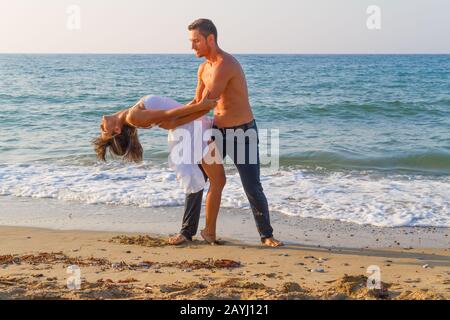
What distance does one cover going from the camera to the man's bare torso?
5125 mm

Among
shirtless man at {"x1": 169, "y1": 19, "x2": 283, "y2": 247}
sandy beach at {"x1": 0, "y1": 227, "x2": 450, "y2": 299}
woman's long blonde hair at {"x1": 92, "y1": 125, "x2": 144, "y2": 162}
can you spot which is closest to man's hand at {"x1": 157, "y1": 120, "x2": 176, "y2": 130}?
woman's long blonde hair at {"x1": 92, "y1": 125, "x2": 144, "y2": 162}

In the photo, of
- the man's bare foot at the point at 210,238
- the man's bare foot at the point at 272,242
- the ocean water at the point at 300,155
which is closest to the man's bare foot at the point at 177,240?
the man's bare foot at the point at 210,238

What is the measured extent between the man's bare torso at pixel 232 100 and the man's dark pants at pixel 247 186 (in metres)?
0.06

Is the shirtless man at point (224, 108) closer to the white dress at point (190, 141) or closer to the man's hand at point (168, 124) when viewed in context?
the white dress at point (190, 141)

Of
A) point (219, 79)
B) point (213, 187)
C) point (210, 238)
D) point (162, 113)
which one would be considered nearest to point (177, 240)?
point (210, 238)

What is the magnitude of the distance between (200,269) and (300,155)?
6661mm

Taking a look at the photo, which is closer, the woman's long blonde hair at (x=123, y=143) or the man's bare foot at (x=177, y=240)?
the woman's long blonde hair at (x=123, y=143)

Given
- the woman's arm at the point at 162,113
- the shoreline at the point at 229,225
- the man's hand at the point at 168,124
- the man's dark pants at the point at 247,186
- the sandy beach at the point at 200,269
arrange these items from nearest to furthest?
the sandy beach at the point at 200,269 → the woman's arm at the point at 162,113 → the man's hand at the point at 168,124 → the man's dark pants at the point at 247,186 → the shoreline at the point at 229,225

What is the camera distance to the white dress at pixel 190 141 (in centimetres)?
507

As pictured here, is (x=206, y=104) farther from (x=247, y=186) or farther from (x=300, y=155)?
(x=300, y=155)

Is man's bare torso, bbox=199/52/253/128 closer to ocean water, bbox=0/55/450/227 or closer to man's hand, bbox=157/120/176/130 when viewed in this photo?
man's hand, bbox=157/120/176/130

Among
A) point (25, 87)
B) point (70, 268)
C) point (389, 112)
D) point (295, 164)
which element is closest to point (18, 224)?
point (70, 268)

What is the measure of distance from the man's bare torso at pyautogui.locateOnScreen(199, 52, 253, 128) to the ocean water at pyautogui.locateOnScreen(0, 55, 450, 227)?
6.44 ft
